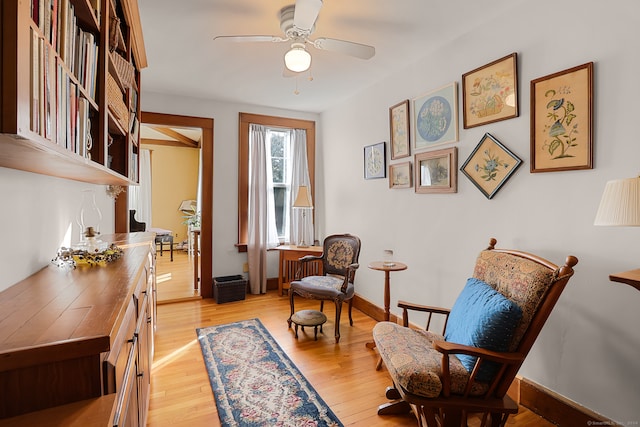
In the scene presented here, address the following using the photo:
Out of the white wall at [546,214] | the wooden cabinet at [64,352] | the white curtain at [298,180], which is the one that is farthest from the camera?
the white curtain at [298,180]

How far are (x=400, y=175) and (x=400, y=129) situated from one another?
1.44ft

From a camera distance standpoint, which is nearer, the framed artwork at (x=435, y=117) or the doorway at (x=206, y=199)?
the framed artwork at (x=435, y=117)

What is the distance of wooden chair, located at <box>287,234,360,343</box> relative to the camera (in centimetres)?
292

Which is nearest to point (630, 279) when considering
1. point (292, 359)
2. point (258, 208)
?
point (292, 359)

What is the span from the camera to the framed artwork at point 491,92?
206cm

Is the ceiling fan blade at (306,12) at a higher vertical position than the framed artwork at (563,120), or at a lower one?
higher

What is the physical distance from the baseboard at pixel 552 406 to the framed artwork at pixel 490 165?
3.97 ft

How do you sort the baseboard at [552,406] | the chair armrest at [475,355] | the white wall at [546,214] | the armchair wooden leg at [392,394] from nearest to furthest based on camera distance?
1. the chair armrest at [475,355]
2. the white wall at [546,214]
3. the baseboard at [552,406]
4. the armchair wooden leg at [392,394]

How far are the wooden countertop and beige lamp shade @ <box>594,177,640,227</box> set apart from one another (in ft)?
5.50

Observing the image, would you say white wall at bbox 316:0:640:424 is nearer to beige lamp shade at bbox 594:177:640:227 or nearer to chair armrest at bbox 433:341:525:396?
beige lamp shade at bbox 594:177:640:227

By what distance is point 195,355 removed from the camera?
8.56ft

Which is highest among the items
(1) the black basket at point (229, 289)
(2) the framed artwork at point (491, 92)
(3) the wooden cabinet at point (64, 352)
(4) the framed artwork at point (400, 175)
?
(2) the framed artwork at point (491, 92)

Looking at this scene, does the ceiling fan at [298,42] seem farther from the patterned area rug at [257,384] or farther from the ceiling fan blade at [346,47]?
the patterned area rug at [257,384]

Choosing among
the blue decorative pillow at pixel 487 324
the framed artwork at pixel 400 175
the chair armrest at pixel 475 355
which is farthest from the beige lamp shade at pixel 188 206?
the chair armrest at pixel 475 355
